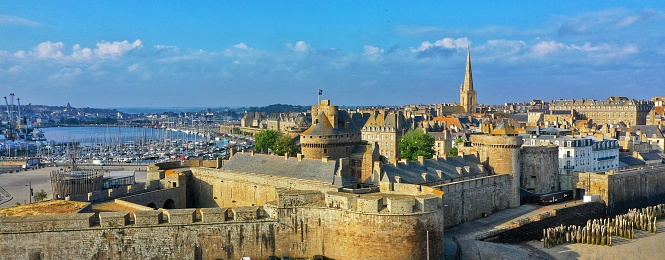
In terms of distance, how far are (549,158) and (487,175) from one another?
800 cm

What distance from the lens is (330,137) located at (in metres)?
48.1

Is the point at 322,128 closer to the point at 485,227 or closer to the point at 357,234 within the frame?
the point at 485,227

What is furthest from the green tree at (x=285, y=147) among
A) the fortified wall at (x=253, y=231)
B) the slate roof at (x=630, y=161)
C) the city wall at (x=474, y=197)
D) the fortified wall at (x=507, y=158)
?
the slate roof at (x=630, y=161)

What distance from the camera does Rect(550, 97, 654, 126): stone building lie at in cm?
10876

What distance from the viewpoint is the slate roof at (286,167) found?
3619cm

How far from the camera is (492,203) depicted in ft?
135

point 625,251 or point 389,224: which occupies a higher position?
point 389,224

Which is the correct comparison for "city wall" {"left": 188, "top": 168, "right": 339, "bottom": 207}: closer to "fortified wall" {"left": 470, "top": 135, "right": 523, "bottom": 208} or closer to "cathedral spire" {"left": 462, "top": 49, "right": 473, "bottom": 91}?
"fortified wall" {"left": 470, "top": 135, "right": 523, "bottom": 208}

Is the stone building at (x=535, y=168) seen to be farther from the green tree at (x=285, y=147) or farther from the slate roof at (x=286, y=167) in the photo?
the green tree at (x=285, y=147)

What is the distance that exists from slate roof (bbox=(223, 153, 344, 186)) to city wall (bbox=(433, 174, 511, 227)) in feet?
24.8

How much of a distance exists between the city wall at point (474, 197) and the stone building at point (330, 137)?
13.6 metres

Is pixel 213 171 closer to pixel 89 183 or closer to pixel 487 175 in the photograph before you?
pixel 89 183

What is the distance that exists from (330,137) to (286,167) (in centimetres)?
990

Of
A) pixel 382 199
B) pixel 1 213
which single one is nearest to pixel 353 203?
pixel 382 199
